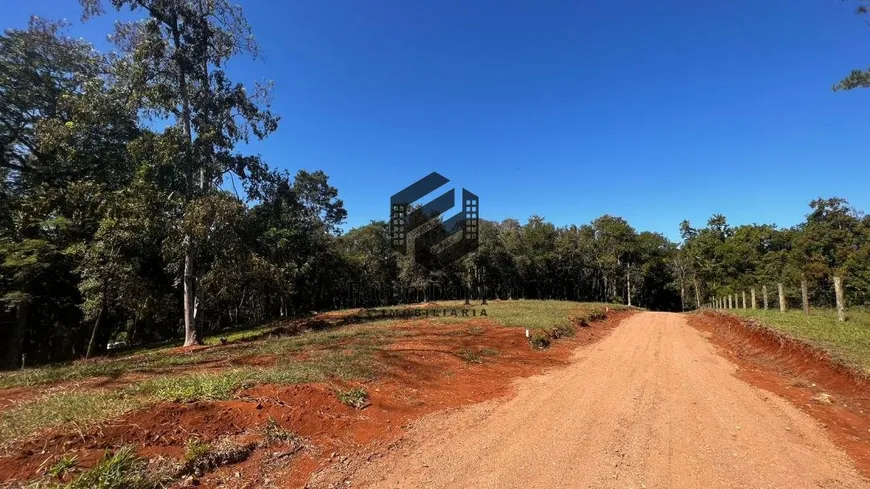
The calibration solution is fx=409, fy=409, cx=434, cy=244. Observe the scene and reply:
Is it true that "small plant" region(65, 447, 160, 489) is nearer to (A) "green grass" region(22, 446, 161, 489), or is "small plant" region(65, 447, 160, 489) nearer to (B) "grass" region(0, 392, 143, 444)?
(A) "green grass" region(22, 446, 161, 489)

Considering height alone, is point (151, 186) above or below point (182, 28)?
below

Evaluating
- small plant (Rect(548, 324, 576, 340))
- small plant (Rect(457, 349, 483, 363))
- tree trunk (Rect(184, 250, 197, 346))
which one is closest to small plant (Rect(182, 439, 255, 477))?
small plant (Rect(457, 349, 483, 363))

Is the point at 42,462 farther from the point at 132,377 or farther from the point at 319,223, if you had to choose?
the point at 319,223

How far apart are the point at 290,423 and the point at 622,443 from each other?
14.6 feet

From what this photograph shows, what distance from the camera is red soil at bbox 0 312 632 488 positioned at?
4301mm

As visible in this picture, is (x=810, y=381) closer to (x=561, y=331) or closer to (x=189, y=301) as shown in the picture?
(x=561, y=331)

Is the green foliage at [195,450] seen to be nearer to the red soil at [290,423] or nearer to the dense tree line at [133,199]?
the red soil at [290,423]

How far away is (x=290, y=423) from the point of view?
5.57m

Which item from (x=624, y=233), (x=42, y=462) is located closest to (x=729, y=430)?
(x=42, y=462)

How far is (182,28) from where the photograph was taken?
1623 centimetres

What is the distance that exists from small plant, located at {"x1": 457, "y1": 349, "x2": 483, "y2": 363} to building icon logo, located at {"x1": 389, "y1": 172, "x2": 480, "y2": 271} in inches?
720

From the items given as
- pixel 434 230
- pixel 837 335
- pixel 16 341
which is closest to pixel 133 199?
pixel 16 341

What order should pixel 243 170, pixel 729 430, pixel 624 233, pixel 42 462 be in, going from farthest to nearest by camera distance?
pixel 624 233 < pixel 243 170 < pixel 729 430 < pixel 42 462

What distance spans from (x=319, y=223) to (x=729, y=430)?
38.9m
